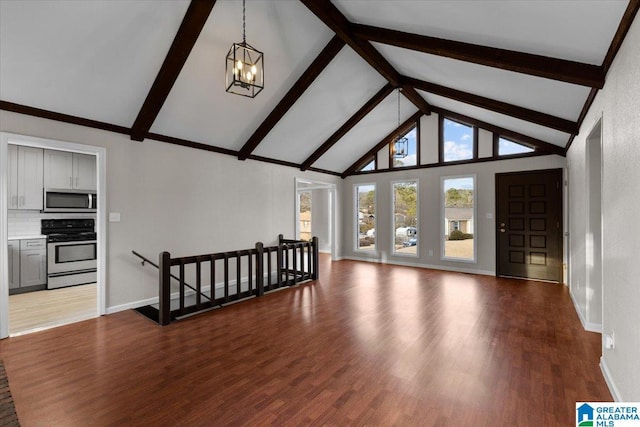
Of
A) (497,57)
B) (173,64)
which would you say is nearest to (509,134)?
(497,57)

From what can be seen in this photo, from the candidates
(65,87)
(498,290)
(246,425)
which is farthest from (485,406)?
(65,87)

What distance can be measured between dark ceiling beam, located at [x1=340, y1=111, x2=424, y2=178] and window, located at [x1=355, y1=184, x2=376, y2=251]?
55cm

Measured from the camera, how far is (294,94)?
4945mm

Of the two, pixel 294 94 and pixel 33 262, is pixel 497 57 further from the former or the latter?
pixel 33 262

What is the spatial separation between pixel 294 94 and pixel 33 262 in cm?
523

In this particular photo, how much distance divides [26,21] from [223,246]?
3880 mm

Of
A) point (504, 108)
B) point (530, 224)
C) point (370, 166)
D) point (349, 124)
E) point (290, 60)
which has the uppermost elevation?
point (290, 60)

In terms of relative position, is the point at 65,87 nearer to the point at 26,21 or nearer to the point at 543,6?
the point at 26,21

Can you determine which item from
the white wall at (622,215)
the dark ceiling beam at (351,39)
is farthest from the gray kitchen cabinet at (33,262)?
the white wall at (622,215)

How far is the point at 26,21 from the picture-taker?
2732 millimetres

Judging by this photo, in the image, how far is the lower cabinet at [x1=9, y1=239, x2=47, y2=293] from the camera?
4.85 m

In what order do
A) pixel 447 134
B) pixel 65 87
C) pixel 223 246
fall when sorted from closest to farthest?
pixel 65 87, pixel 223 246, pixel 447 134

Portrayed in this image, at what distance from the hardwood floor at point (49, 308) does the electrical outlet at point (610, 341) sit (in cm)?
557

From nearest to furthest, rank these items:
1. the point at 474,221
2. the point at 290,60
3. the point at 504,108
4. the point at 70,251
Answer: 1. the point at 290,60
2. the point at 504,108
3. the point at 70,251
4. the point at 474,221
